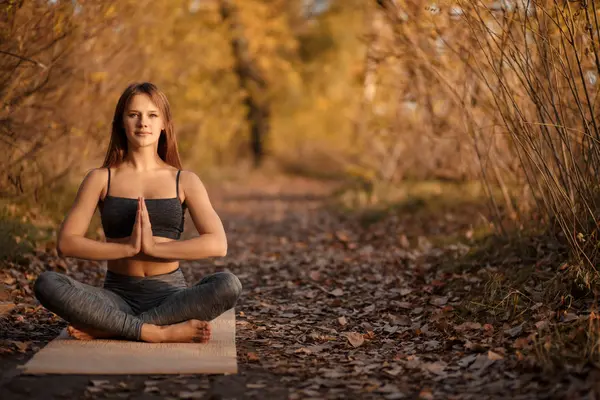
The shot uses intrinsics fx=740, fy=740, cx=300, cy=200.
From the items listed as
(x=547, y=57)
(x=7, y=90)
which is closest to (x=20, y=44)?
(x=7, y=90)

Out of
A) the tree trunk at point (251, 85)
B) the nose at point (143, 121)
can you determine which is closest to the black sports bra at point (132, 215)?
the nose at point (143, 121)

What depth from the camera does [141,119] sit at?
4.42m

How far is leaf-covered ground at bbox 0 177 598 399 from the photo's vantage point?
363 cm

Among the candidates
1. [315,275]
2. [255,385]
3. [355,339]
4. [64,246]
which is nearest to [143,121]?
[64,246]

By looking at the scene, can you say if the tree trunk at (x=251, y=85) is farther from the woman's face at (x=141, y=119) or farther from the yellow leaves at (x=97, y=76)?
the woman's face at (x=141, y=119)

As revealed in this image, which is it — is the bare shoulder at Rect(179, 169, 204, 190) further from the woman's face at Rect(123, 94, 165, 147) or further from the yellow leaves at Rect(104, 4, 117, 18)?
the yellow leaves at Rect(104, 4, 117, 18)

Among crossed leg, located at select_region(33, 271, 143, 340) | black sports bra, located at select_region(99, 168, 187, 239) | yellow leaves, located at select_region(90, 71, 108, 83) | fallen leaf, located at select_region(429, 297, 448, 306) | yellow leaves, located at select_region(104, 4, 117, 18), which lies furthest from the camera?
yellow leaves, located at select_region(90, 71, 108, 83)

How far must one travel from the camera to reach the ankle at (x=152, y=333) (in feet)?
14.0

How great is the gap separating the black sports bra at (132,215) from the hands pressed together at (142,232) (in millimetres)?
151

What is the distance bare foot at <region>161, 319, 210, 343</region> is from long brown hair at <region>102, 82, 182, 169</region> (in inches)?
40.0

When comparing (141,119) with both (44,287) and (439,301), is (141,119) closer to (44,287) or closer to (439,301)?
(44,287)

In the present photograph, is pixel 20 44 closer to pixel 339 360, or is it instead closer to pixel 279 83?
pixel 339 360

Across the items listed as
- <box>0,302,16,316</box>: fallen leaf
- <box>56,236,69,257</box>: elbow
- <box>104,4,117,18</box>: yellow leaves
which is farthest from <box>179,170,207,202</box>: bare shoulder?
<box>104,4,117,18</box>: yellow leaves

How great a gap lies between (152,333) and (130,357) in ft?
0.95
